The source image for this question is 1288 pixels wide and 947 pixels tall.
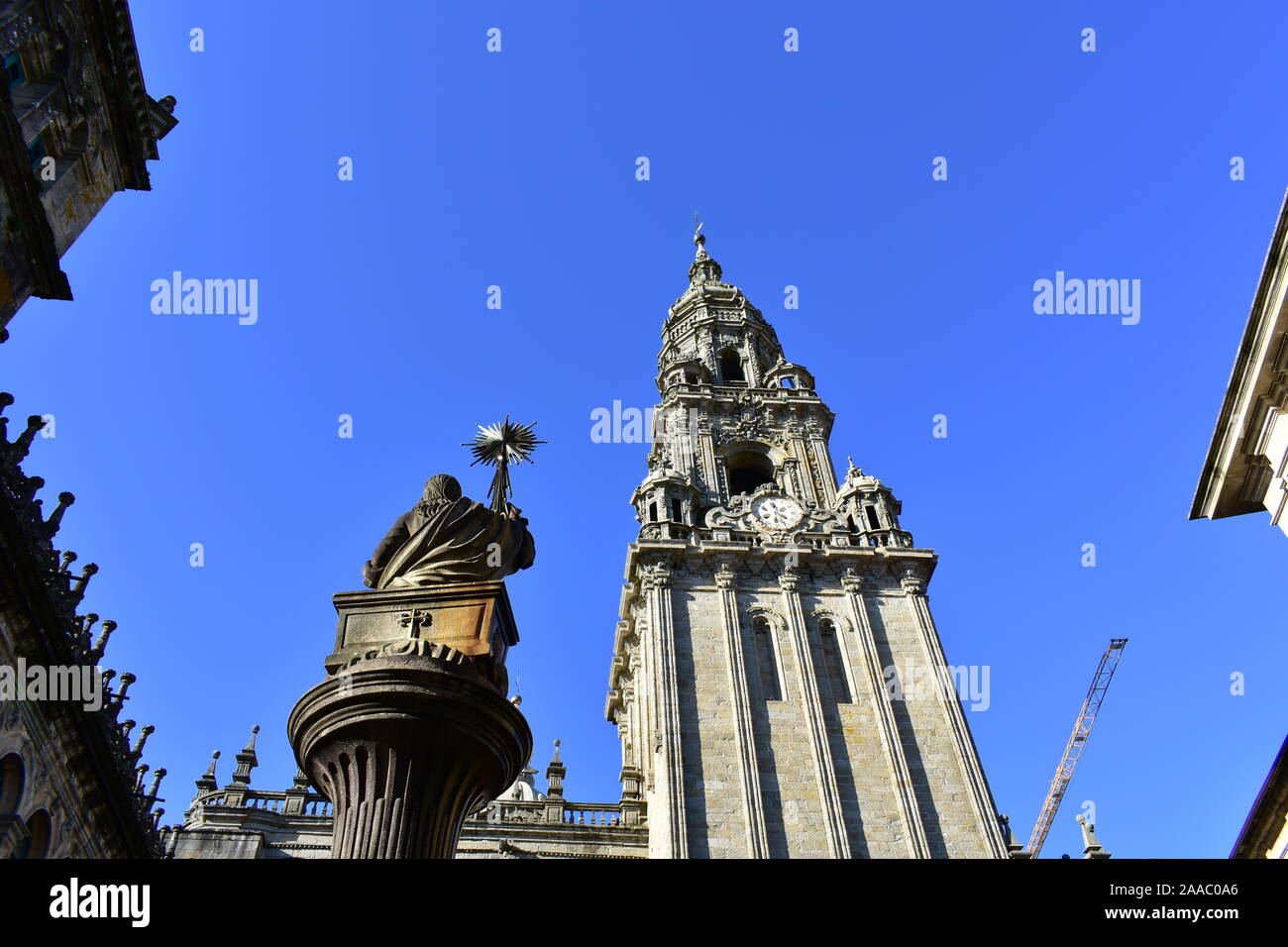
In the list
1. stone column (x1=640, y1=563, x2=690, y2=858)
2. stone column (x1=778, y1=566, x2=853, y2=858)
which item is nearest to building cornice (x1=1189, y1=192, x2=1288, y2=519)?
stone column (x1=778, y1=566, x2=853, y2=858)

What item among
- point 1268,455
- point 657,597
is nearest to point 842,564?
point 657,597

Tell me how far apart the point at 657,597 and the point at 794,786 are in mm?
8568

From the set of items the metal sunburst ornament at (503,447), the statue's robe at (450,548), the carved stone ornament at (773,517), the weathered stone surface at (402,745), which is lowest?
the weathered stone surface at (402,745)

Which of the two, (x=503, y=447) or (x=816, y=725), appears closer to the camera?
(x=503, y=447)

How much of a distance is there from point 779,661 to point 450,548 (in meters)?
26.9

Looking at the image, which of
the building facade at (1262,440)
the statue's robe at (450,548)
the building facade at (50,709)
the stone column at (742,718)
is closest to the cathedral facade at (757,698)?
the stone column at (742,718)

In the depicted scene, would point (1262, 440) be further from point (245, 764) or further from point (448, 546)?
point (245, 764)

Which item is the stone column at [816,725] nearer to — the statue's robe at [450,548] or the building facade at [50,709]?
the building facade at [50,709]

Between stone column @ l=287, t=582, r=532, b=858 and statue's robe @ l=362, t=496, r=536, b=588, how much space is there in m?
1.15

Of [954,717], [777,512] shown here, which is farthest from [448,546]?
[777,512]

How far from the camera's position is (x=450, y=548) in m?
9.21

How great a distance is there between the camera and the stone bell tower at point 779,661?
29359mm

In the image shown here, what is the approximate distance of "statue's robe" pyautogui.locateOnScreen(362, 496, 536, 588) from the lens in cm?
905
